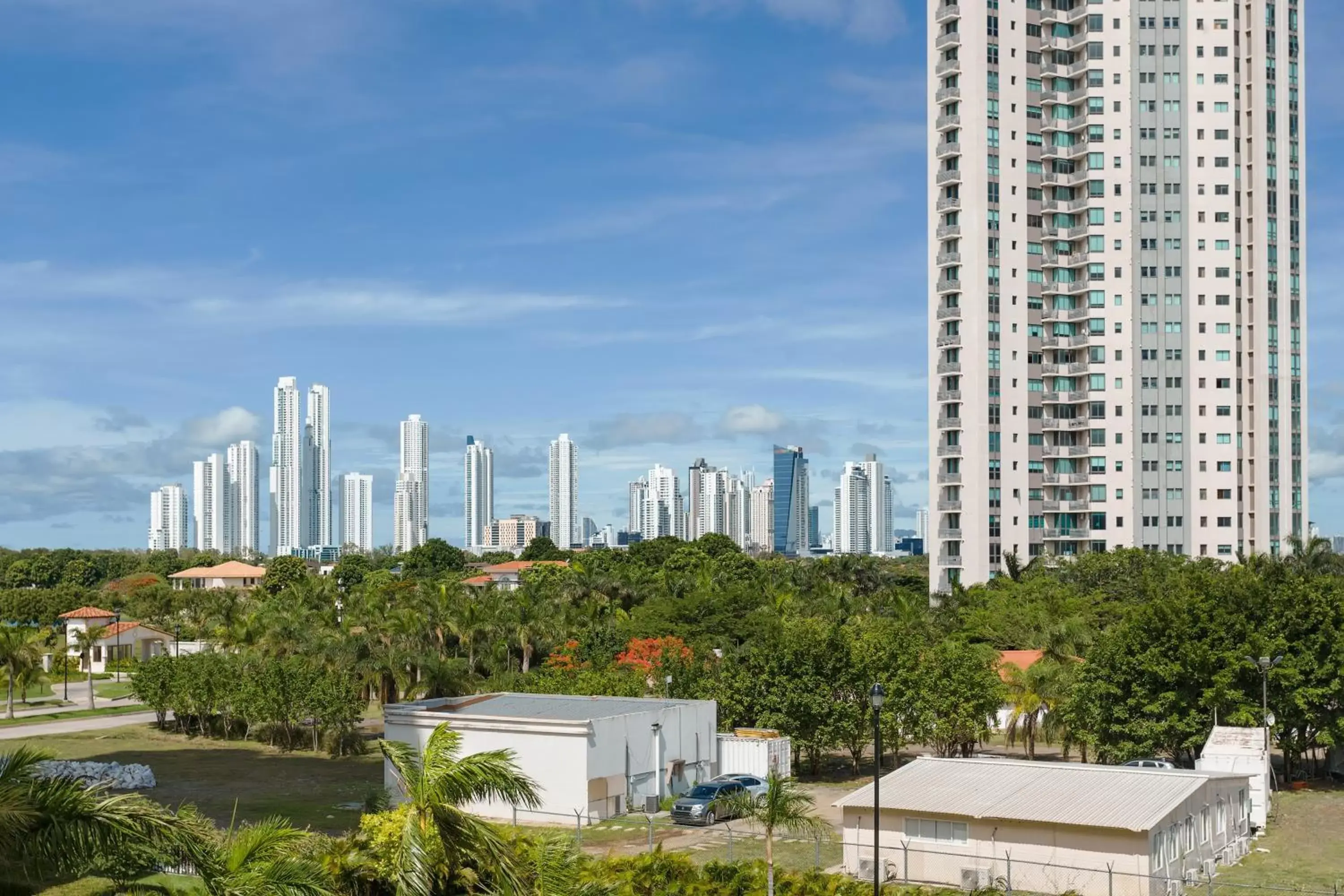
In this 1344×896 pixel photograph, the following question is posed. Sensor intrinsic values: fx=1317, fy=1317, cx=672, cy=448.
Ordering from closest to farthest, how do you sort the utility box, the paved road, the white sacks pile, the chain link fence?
the chain link fence
the white sacks pile
the utility box
the paved road

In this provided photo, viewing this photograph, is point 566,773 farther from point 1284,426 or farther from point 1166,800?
point 1284,426

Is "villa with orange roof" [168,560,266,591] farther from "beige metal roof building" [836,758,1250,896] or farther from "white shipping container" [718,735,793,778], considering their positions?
"beige metal roof building" [836,758,1250,896]

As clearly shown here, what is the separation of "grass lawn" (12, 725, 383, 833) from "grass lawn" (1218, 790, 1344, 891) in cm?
2358

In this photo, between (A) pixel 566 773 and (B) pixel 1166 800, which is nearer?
(B) pixel 1166 800

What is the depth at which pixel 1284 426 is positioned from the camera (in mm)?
115750

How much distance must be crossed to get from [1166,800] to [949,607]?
56607mm

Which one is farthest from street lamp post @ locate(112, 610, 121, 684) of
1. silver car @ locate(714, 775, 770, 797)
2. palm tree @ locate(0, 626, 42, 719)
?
silver car @ locate(714, 775, 770, 797)

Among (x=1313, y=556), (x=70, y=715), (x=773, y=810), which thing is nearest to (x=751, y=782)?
(x=773, y=810)

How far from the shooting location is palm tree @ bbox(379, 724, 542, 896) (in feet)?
52.4

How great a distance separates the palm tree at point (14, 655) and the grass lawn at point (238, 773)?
8027 mm

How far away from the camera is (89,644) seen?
259 feet

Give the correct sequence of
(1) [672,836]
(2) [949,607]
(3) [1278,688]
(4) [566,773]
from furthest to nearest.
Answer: (2) [949,607], (3) [1278,688], (4) [566,773], (1) [672,836]

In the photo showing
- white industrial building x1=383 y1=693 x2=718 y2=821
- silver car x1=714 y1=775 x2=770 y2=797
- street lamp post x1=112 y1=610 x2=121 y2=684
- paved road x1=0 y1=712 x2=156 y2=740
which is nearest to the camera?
white industrial building x1=383 y1=693 x2=718 y2=821

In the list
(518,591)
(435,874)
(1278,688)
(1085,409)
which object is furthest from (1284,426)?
(435,874)
